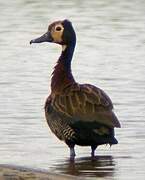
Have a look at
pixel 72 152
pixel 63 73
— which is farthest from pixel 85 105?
pixel 63 73

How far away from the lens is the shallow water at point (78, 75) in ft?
40.9

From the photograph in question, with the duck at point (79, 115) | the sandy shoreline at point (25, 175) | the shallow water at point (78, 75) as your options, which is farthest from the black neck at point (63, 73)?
the sandy shoreline at point (25, 175)

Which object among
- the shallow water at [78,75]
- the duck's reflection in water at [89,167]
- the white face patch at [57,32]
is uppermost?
the white face patch at [57,32]

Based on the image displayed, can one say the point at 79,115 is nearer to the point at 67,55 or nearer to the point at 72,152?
the point at 72,152

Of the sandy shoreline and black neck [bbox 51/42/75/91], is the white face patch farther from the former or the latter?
the sandy shoreline

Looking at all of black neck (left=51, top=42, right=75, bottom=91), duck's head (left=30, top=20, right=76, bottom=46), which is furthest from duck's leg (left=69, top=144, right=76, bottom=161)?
duck's head (left=30, top=20, right=76, bottom=46)

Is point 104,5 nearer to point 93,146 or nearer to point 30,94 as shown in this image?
point 30,94

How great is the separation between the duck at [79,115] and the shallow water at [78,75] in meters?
0.28

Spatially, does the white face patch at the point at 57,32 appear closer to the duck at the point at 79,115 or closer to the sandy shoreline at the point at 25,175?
the duck at the point at 79,115

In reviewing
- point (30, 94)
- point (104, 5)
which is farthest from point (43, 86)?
point (104, 5)

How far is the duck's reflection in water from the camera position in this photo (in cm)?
1190

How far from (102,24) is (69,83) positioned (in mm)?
11992

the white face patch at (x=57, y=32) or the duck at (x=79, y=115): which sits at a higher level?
the white face patch at (x=57, y=32)

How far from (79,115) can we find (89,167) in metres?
0.57
